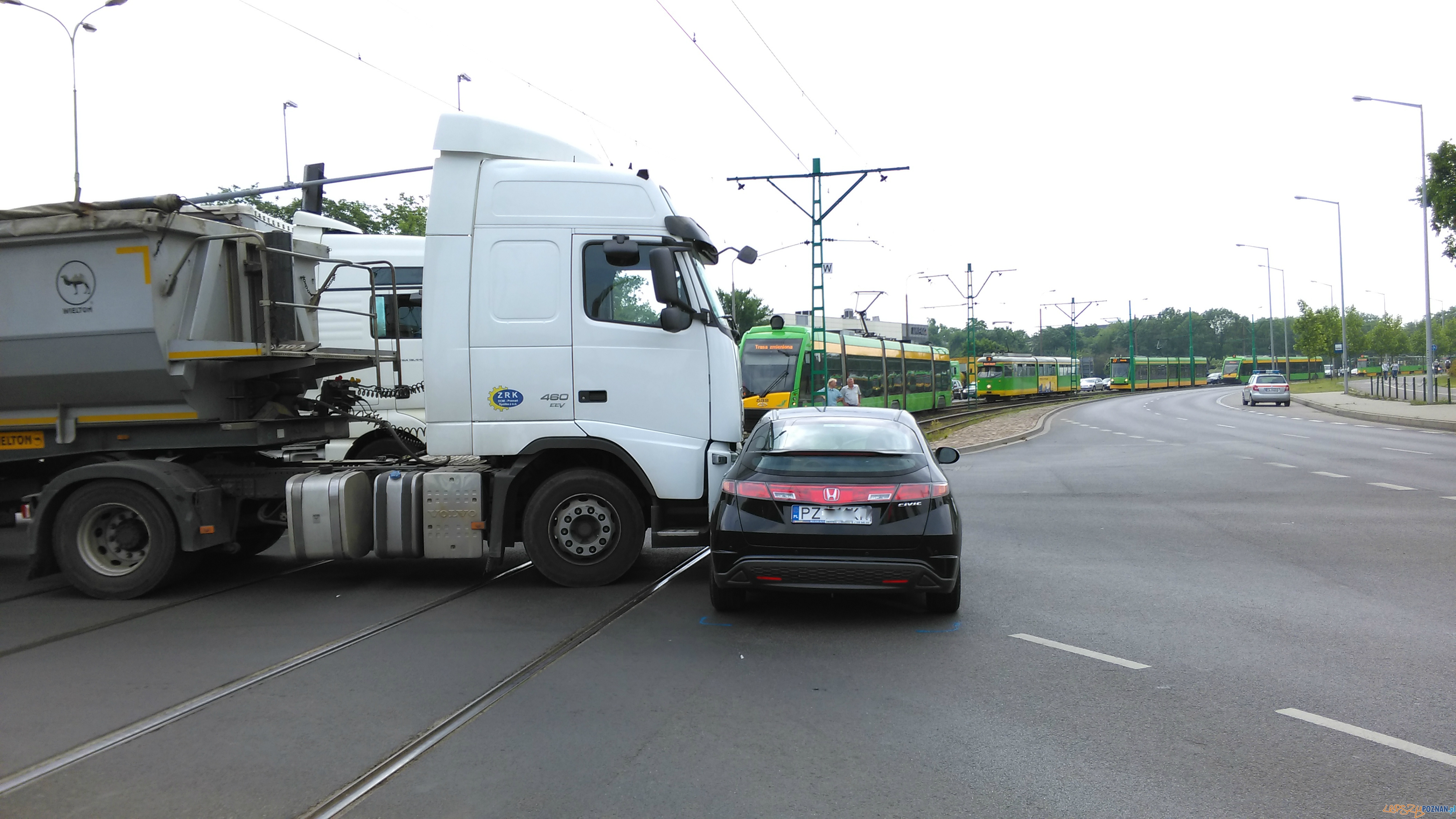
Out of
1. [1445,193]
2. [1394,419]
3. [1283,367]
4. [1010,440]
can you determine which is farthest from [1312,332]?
[1010,440]

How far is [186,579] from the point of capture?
846cm

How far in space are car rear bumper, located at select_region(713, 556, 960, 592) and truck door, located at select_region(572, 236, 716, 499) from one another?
142cm

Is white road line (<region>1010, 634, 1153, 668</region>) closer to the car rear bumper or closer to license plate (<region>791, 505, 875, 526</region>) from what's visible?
the car rear bumper

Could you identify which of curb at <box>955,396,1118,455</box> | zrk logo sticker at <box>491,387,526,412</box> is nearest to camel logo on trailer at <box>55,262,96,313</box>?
zrk logo sticker at <box>491,387,526,412</box>

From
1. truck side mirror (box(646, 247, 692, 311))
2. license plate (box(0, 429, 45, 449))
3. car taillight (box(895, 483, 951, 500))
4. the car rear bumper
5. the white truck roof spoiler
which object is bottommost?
the car rear bumper

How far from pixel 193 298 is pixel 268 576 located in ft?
8.53

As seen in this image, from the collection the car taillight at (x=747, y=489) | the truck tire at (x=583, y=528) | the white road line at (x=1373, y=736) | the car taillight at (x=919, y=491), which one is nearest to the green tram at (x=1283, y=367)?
the car taillight at (x=919, y=491)

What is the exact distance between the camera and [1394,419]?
3225cm

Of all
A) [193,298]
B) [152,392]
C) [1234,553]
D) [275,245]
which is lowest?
[1234,553]

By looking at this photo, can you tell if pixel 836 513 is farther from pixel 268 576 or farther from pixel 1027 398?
pixel 1027 398

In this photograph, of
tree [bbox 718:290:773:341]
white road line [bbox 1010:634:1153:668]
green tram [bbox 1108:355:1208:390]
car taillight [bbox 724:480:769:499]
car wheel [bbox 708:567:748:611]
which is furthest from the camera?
green tram [bbox 1108:355:1208:390]

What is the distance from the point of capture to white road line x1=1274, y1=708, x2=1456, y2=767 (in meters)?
4.10

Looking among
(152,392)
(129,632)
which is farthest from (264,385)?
(129,632)

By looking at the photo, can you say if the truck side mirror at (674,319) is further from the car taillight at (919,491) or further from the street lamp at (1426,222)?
the street lamp at (1426,222)
